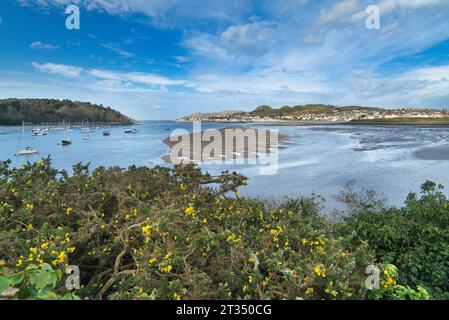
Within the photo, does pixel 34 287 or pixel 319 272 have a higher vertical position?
pixel 34 287

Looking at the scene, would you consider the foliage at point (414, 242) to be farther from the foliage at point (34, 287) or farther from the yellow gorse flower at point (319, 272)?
the foliage at point (34, 287)

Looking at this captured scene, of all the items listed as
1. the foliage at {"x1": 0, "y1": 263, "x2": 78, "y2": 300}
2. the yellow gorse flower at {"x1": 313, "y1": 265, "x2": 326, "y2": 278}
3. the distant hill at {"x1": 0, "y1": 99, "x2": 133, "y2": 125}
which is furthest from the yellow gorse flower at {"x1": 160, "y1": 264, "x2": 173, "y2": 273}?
the distant hill at {"x1": 0, "y1": 99, "x2": 133, "y2": 125}

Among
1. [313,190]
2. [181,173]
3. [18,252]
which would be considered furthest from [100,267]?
[313,190]

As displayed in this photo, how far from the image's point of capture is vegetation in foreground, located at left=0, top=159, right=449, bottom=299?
6.24ft

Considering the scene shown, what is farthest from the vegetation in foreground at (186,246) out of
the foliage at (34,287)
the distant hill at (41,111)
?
the distant hill at (41,111)

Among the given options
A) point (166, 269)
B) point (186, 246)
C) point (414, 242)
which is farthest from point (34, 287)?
point (414, 242)

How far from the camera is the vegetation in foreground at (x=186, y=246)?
1.90 metres

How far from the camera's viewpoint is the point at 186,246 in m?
2.31

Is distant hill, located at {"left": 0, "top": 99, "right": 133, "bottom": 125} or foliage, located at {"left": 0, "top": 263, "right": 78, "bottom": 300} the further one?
distant hill, located at {"left": 0, "top": 99, "right": 133, "bottom": 125}

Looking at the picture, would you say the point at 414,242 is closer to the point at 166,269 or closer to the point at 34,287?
the point at 166,269

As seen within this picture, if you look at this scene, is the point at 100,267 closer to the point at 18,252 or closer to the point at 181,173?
the point at 18,252

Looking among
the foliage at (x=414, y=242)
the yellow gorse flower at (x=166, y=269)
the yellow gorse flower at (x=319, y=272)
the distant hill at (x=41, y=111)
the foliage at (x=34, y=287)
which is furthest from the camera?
the distant hill at (x=41, y=111)

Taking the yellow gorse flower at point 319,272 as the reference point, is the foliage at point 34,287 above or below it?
above

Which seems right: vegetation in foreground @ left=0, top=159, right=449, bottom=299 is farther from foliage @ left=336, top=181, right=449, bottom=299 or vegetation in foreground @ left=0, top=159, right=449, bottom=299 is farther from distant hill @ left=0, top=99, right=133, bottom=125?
distant hill @ left=0, top=99, right=133, bottom=125
